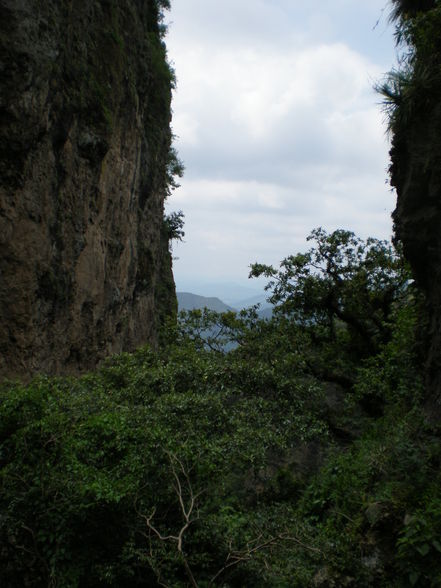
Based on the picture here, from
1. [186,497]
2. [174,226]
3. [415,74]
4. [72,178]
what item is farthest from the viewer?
[174,226]

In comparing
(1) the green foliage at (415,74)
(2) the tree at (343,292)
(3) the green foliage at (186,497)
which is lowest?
(3) the green foliage at (186,497)

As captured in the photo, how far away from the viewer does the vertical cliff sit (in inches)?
374

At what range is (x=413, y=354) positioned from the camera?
11.3m

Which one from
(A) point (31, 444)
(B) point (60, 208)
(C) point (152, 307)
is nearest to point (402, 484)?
(A) point (31, 444)

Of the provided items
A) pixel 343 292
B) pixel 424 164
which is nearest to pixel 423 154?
pixel 424 164

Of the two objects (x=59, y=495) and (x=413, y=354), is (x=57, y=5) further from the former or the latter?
(x=413, y=354)

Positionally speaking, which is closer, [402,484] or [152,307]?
[402,484]

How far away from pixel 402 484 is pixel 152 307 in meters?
15.2

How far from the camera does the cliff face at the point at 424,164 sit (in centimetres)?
948

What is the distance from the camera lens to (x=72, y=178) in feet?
39.1

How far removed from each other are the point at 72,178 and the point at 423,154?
825cm

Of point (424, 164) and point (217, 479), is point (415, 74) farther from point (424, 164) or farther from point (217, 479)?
point (217, 479)

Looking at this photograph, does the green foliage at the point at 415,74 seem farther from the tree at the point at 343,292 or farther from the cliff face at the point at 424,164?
the tree at the point at 343,292

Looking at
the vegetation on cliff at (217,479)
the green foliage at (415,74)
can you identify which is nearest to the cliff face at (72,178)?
the vegetation on cliff at (217,479)
